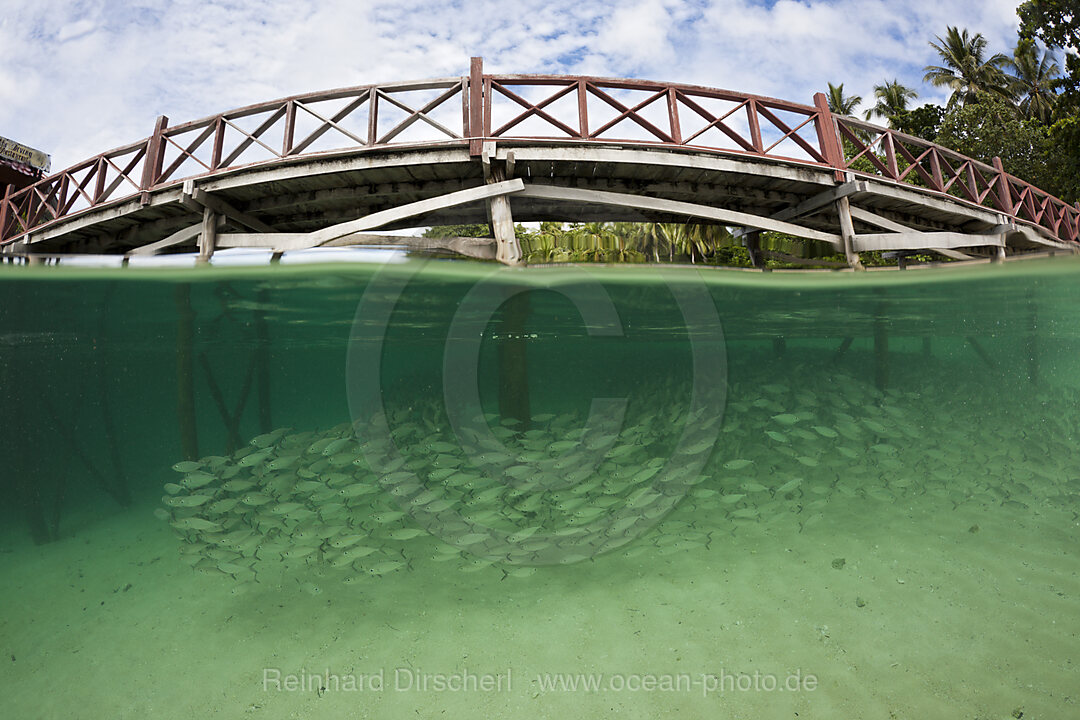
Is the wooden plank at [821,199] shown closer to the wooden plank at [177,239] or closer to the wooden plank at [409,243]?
the wooden plank at [409,243]

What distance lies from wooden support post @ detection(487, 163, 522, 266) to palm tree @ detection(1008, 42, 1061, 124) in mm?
31947

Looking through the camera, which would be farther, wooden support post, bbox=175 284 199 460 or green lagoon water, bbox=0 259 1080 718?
wooden support post, bbox=175 284 199 460

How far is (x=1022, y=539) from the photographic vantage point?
6109 mm

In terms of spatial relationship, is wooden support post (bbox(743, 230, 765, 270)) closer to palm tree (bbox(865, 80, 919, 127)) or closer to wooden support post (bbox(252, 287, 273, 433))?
wooden support post (bbox(252, 287, 273, 433))

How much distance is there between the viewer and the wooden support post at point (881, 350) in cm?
1258

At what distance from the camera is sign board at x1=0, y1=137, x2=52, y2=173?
20.2 m

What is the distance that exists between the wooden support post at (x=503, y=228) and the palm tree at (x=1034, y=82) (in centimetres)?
3195

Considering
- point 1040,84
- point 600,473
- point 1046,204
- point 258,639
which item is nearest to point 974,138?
point 1046,204

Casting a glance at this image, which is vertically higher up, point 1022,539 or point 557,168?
point 557,168

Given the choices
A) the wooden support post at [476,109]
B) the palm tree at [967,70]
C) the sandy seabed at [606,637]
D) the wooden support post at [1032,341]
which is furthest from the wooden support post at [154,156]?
the palm tree at [967,70]

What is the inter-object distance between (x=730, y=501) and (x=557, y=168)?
6513 mm

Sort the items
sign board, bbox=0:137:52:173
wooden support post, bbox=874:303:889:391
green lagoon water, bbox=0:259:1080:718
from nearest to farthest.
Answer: green lagoon water, bbox=0:259:1080:718 < wooden support post, bbox=874:303:889:391 < sign board, bbox=0:137:52:173

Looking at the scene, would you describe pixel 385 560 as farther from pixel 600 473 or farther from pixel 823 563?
pixel 823 563

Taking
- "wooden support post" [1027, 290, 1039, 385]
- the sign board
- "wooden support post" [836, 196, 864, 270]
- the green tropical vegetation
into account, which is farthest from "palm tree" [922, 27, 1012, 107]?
the sign board
